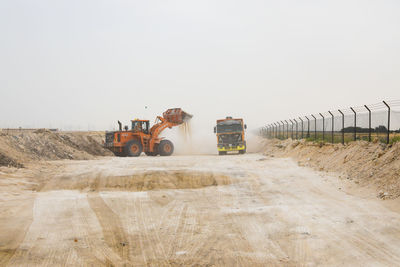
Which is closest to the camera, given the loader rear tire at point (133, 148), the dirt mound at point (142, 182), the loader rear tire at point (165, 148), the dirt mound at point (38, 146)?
the dirt mound at point (142, 182)

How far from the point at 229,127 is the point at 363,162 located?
55.0 feet

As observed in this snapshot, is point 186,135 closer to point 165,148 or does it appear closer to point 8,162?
point 165,148

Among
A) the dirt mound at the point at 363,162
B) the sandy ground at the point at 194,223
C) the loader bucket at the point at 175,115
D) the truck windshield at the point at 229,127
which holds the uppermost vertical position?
the loader bucket at the point at 175,115

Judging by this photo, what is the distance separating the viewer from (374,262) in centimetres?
556

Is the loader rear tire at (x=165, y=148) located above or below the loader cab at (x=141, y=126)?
below

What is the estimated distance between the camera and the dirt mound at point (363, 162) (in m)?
10.8

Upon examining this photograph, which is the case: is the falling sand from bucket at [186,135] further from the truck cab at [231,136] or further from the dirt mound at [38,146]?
the dirt mound at [38,146]

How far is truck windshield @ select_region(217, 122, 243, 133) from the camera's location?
98.4ft

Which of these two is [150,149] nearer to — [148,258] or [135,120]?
[135,120]

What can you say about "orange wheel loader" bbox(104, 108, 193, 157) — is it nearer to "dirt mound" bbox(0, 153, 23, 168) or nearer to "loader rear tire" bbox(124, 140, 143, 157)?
"loader rear tire" bbox(124, 140, 143, 157)

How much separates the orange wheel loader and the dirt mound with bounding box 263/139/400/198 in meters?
12.8

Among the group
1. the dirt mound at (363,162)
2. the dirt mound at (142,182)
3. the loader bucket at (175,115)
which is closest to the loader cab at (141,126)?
the loader bucket at (175,115)

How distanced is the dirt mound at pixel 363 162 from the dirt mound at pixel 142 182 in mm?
4788

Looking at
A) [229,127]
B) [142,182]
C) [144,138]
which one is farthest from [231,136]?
[142,182]
